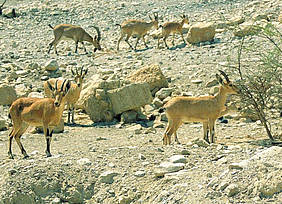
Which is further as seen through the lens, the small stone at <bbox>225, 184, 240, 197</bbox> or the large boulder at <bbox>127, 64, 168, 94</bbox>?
the large boulder at <bbox>127, 64, 168, 94</bbox>

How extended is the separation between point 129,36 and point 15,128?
13652 millimetres

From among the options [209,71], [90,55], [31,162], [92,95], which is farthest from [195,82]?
[31,162]

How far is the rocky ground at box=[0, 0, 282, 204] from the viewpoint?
8.61 metres

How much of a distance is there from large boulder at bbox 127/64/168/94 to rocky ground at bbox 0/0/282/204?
365mm

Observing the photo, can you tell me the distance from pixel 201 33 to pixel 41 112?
40.2 feet

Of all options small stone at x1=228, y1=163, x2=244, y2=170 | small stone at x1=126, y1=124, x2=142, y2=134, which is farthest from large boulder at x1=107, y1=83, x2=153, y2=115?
small stone at x1=228, y1=163, x2=244, y2=170

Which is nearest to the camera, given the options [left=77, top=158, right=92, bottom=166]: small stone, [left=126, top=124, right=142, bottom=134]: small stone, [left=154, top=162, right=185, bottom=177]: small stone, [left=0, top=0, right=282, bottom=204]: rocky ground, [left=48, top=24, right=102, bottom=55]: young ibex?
[left=0, top=0, right=282, bottom=204]: rocky ground

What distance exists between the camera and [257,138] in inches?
554

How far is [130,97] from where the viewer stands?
1661 centimetres

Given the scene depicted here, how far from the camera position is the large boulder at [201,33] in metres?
23.0

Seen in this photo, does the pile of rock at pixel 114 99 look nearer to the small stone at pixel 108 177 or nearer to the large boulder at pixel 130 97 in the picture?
the large boulder at pixel 130 97

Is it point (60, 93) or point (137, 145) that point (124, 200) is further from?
point (137, 145)

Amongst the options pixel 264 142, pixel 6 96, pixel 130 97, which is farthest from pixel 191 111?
pixel 6 96

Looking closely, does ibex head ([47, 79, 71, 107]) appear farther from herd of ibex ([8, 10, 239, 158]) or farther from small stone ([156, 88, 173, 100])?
small stone ([156, 88, 173, 100])
